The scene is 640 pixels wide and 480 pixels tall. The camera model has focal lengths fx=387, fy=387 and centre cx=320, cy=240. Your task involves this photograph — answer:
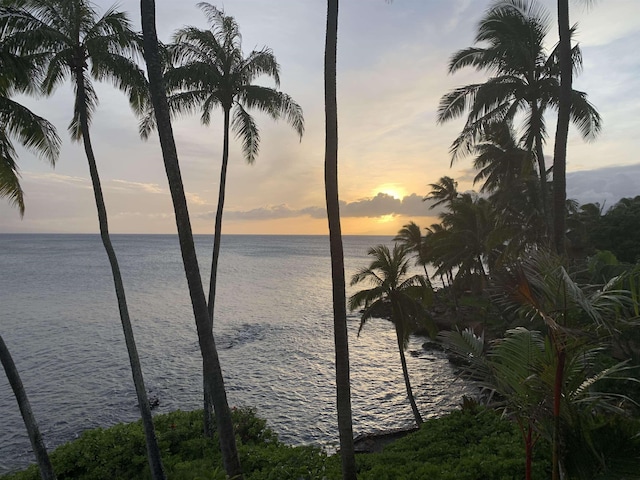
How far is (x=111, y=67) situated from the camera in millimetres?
10336

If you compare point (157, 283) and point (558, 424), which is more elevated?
point (558, 424)

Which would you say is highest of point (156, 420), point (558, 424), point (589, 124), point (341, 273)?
point (589, 124)

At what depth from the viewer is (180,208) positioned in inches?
272

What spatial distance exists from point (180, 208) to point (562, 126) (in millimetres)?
9675

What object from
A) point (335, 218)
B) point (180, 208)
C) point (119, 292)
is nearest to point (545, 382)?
point (335, 218)

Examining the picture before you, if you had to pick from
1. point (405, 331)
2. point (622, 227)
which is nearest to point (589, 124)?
point (405, 331)

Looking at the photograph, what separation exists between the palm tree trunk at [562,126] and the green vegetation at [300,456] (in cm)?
515

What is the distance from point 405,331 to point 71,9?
54.5 ft

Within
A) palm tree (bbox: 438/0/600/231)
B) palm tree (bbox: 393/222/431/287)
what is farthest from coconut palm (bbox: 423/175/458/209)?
palm tree (bbox: 438/0/600/231)

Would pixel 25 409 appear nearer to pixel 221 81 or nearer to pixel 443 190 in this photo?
pixel 221 81

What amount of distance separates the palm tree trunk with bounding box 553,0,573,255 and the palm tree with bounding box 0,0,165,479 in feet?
36.1

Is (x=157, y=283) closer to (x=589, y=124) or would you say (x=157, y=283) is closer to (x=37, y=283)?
(x=37, y=283)

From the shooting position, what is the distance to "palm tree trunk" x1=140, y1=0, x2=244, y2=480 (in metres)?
6.84

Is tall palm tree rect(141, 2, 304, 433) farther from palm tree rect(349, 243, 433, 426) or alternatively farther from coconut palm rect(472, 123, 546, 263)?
coconut palm rect(472, 123, 546, 263)
